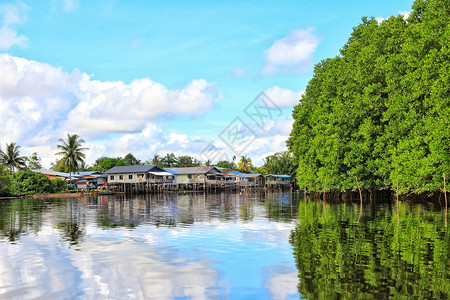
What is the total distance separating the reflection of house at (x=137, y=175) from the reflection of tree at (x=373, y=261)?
7106 centimetres

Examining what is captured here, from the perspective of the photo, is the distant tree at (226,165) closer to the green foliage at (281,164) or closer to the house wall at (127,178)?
the green foliage at (281,164)

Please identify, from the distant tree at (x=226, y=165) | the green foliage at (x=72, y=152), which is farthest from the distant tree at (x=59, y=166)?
the distant tree at (x=226, y=165)

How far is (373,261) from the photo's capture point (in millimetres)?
10469

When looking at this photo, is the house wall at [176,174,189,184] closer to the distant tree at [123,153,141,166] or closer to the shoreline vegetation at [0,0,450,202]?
the distant tree at [123,153,141,166]

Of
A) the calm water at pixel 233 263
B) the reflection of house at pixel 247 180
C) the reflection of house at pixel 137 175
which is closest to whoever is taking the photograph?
the calm water at pixel 233 263

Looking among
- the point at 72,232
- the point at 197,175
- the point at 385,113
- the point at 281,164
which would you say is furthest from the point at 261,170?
the point at 72,232

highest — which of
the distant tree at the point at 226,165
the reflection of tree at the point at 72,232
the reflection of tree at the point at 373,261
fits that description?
the distant tree at the point at 226,165

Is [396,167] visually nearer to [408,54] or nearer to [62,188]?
[408,54]

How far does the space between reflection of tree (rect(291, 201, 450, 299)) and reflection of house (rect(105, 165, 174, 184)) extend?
71.1 metres

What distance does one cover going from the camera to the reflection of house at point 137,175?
3371 inches

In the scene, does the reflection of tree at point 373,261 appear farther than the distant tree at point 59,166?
No

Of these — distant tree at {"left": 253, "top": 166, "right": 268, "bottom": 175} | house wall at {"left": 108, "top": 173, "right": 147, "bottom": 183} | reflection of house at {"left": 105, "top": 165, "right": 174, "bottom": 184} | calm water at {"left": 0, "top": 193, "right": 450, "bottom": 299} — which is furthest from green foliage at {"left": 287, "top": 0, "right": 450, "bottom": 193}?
distant tree at {"left": 253, "top": 166, "right": 268, "bottom": 175}

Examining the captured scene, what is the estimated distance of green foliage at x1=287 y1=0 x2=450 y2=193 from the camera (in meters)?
25.1

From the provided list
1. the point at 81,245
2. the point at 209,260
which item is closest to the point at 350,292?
the point at 209,260
